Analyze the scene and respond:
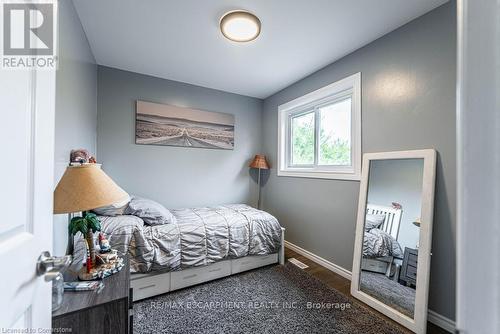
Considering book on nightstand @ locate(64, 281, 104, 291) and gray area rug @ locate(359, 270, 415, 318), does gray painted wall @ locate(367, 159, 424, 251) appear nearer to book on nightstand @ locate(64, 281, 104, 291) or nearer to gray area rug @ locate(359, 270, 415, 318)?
gray area rug @ locate(359, 270, 415, 318)

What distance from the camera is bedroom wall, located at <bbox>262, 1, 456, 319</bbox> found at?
1.58 m

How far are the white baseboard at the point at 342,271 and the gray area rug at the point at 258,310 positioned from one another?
0.30 meters

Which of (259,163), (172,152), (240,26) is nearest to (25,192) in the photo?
(240,26)

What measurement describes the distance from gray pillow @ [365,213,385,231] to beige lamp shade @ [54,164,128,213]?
6.83 ft

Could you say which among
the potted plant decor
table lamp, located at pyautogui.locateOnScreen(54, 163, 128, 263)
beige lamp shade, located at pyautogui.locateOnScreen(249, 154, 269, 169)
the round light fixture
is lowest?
the potted plant decor

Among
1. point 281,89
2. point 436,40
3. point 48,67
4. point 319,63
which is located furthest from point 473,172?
point 281,89

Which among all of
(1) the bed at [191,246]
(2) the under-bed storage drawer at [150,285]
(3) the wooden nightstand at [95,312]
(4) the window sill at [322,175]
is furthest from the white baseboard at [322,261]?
(3) the wooden nightstand at [95,312]

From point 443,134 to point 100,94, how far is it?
3.60 metres

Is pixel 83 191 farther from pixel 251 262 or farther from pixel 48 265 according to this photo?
pixel 251 262

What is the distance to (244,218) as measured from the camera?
8.08ft

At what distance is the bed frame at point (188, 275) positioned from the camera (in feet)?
6.15

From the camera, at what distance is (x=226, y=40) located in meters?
2.11

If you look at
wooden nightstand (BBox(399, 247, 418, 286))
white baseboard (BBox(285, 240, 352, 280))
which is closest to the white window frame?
wooden nightstand (BBox(399, 247, 418, 286))

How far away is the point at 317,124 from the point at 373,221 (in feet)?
4.76
